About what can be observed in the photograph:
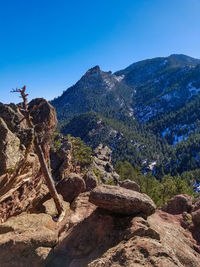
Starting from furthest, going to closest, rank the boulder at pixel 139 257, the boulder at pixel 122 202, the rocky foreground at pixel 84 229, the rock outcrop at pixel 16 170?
1. the rock outcrop at pixel 16 170
2. the boulder at pixel 122 202
3. the rocky foreground at pixel 84 229
4. the boulder at pixel 139 257

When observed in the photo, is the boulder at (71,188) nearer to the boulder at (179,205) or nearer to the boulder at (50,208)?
the boulder at (50,208)

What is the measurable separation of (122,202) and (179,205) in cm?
1241

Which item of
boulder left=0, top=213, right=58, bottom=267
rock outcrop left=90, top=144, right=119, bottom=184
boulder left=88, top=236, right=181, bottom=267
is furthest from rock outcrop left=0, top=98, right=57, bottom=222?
rock outcrop left=90, top=144, right=119, bottom=184

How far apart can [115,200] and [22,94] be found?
10662 millimetres

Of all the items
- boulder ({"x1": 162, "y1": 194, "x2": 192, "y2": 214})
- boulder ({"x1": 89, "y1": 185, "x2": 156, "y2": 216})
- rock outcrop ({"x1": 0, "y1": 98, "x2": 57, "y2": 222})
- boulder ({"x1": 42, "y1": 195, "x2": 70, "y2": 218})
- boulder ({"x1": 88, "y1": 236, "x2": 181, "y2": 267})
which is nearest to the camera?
boulder ({"x1": 88, "y1": 236, "x2": 181, "y2": 267})

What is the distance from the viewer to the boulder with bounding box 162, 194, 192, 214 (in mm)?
20039

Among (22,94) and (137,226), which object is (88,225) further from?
(22,94)

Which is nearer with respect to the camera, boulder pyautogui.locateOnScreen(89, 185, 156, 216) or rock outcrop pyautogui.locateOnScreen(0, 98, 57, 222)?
boulder pyautogui.locateOnScreen(89, 185, 156, 216)

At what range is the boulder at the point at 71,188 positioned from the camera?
20188mm

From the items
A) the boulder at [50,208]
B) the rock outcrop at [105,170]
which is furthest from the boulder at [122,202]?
the rock outcrop at [105,170]

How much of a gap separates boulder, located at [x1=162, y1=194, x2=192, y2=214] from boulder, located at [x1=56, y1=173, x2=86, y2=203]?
9702mm

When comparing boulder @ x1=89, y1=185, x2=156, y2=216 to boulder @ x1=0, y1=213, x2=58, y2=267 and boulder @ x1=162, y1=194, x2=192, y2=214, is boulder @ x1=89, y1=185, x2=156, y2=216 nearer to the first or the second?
boulder @ x1=0, y1=213, x2=58, y2=267

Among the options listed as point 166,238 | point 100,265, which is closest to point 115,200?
point 166,238

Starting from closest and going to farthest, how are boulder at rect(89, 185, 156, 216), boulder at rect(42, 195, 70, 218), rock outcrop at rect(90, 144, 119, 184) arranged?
boulder at rect(89, 185, 156, 216), boulder at rect(42, 195, 70, 218), rock outcrop at rect(90, 144, 119, 184)
